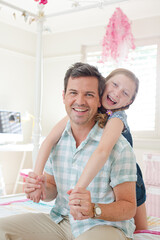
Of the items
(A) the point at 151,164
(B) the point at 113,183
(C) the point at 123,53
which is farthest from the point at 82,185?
(C) the point at 123,53

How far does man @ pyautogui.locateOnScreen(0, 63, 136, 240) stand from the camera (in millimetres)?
1164

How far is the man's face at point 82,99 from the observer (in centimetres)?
131

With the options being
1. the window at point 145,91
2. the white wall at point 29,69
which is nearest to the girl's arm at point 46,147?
the window at point 145,91

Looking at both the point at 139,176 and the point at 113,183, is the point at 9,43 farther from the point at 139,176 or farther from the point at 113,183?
the point at 113,183

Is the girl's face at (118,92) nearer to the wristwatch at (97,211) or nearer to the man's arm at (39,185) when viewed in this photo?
the man's arm at (39,185)

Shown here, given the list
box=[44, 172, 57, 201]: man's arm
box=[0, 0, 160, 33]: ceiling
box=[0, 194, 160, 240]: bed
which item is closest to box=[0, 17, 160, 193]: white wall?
box=[0, 0, 160, 33]: ceiling

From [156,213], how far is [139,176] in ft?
5.76

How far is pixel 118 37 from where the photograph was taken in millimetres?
3709

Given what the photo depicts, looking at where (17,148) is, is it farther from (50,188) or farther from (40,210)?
(50,188)

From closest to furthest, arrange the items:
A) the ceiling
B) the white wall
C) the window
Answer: the ceiling → the window → the white wall

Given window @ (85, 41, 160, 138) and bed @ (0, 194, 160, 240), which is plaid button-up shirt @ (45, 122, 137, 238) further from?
window @ (85, 41, 160, 138)

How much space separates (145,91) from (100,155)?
10.1ft

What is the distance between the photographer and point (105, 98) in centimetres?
166

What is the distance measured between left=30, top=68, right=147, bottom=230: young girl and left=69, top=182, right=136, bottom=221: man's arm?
122 millimetres
